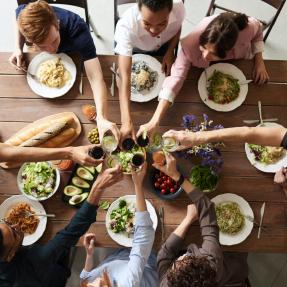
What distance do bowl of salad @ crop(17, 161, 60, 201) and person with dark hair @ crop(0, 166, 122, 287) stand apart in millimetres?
238

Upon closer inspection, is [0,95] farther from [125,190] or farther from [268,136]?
[268,136]

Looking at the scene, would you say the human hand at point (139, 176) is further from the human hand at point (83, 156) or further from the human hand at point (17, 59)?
the human hand at point (17, 59)

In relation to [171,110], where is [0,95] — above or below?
below

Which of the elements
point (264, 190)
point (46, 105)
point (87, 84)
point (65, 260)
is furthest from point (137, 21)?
point (65, 260)

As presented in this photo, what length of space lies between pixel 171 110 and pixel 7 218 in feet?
3.95

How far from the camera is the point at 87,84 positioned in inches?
88.3

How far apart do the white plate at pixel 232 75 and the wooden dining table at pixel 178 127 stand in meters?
0.04

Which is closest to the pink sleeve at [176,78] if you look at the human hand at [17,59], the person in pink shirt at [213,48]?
the person in pink shirt at [213,48]

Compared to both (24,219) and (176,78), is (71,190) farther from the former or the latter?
(176,78)

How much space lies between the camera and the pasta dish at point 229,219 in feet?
6.79

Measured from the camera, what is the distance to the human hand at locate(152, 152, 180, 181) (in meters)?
1.99

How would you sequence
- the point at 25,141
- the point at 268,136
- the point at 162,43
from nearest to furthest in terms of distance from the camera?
the point at 268,136 → the point at 25,141 → the point at 162,43

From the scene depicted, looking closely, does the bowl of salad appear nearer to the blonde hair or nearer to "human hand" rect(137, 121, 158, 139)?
"human hand" rect(137, 121, 158, 139)

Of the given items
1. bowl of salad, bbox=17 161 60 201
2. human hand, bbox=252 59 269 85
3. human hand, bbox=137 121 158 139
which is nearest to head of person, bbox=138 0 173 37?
human hand, bbox=137 121 158 139
